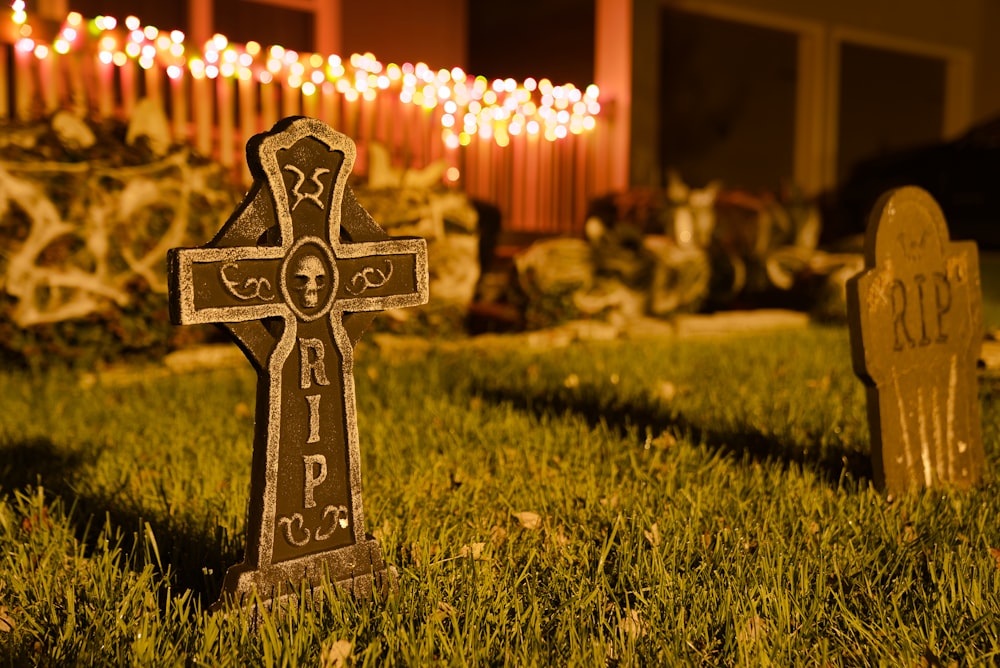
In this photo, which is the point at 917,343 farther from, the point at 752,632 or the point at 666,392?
the point at 666,392

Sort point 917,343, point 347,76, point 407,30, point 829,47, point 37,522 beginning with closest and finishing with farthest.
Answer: point 37,522 < point 917,343 < point 347,76 < point 407,30 < point 829,47

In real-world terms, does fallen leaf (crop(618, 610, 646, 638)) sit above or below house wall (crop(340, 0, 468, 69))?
below

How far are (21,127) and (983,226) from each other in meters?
9.82

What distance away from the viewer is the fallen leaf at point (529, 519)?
2794 mm

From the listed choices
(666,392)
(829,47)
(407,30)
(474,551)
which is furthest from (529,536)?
(829,47)

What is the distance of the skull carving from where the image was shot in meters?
2.10

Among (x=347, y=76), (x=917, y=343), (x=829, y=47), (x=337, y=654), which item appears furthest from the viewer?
(x=829, y=47)

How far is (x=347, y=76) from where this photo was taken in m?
7.57

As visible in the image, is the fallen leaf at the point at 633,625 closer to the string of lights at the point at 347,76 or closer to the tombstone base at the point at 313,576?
the tombstone base at the point at 313,576

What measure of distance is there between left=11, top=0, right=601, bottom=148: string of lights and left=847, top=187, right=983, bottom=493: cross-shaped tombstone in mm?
5195

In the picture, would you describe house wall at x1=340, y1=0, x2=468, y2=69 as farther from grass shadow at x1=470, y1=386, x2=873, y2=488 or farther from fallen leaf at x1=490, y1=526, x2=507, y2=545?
fallen leaf at x1=490, y1=526, x2=507, y2=545

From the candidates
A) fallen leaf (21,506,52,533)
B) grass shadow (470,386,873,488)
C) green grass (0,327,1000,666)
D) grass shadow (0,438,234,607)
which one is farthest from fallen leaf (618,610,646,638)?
fallen leaf (21,506,52,533)

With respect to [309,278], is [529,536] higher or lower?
lower

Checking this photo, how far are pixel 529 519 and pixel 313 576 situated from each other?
2.70ft
